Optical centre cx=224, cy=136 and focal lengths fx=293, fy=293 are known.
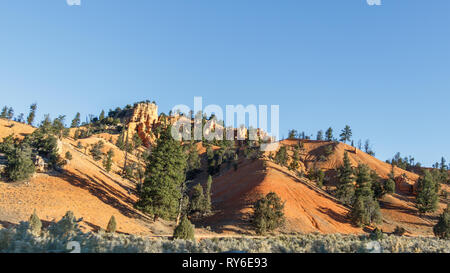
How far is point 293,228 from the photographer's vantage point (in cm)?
4422

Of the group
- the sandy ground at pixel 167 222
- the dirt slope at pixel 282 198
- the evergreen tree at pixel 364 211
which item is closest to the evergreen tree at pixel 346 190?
the evergreen tree at pixel 364 211

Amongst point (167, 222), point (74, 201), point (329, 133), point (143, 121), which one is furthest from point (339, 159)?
point (74, 201)

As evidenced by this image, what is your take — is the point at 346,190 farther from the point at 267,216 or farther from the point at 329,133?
the point at 329,133

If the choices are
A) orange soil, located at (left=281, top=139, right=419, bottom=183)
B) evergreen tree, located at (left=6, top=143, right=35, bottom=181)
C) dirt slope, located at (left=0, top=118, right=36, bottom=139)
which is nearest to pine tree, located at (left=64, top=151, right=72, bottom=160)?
evergreen tree, located at (left=6, top=143, right=35, bottom=181)

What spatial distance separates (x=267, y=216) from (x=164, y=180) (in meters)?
15.3

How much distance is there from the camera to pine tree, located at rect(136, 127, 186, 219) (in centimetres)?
3550

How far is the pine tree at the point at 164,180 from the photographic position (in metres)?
35.5

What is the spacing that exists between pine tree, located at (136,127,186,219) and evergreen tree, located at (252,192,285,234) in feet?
36.5

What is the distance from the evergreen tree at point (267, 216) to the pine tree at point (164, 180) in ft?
36.5

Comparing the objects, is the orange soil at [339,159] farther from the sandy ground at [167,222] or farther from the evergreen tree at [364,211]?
the evergreen tree at [364,211]
